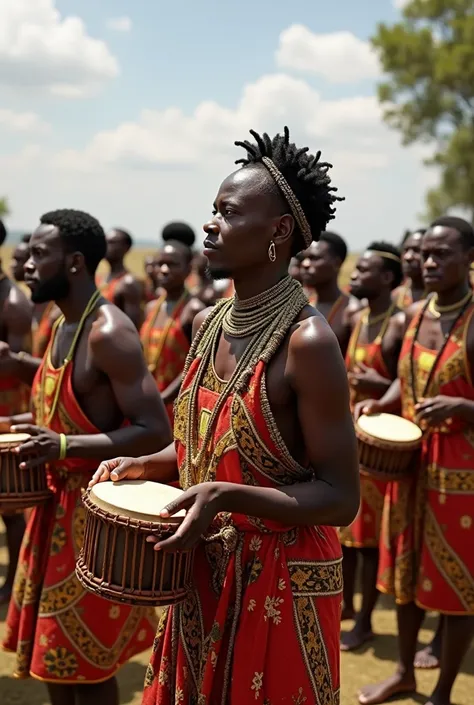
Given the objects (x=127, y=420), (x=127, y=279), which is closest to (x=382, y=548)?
(x=127, y=420)

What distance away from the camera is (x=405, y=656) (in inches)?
206

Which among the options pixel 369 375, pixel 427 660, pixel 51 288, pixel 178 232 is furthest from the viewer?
pixel 178 232

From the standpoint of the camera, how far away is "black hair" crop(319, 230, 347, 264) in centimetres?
742

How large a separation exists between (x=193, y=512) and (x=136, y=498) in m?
0.41

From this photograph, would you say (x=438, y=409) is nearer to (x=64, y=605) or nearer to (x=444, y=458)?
(x=444, y=458)

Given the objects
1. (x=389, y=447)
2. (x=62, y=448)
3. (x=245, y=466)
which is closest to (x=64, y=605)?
(x=62, y=448)

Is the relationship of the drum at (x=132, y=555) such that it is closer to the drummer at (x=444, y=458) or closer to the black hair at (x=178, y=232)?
the drummer at (x=444, y=458)

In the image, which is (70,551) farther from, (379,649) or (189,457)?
(379,649)

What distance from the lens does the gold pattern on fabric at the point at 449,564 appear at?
4934mm

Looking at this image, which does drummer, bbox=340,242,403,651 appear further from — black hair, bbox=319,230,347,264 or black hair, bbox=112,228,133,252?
black hair, bbox=112,228,133,252

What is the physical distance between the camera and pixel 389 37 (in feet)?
123

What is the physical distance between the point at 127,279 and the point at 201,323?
23.6 ft

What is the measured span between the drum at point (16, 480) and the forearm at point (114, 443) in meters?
0.24

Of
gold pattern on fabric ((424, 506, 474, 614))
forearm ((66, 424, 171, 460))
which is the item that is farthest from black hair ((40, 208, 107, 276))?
gold pattern on fabric ((424, 506, 474, 614))
